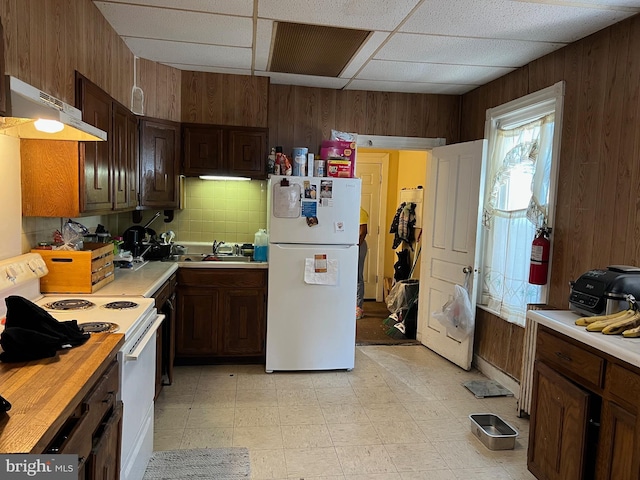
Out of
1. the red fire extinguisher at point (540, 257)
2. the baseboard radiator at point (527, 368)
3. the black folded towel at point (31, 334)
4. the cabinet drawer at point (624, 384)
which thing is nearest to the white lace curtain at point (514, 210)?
the red fire extinguisher at point (540, 257)

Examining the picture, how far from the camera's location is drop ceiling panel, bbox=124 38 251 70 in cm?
305

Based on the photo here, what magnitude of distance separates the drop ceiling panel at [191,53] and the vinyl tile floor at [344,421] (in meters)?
2.39

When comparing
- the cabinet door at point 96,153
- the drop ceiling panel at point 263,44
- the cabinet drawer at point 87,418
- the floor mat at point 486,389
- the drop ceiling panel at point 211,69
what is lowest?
the floor mat at point 486,389

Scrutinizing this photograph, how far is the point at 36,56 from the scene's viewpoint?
1797 mm

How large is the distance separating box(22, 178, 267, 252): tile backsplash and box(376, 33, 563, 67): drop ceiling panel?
1.66m

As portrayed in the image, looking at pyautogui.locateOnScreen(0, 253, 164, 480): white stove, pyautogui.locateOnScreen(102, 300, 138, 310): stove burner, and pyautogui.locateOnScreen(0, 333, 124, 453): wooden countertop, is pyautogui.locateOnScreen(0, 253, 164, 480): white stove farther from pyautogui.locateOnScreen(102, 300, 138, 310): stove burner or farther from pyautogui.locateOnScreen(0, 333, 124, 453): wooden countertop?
pyautogui.locateOnScreen(0, 333, 124, 453): wooden countertop

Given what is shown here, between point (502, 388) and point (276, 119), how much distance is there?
2.85 m

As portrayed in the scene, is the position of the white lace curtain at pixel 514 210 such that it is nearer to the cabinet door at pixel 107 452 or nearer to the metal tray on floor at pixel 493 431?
the metal tray on floor at pixel 493 431

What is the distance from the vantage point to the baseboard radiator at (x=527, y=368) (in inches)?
112

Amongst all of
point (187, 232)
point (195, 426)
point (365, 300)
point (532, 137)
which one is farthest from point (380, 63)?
point (365, 300)

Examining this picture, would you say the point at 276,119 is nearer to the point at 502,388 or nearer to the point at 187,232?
the point at 187,232

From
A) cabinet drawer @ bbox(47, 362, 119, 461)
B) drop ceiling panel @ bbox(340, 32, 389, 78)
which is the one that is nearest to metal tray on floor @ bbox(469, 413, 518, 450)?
cabinet drawer @ bbox(47, 362, 119, 461)

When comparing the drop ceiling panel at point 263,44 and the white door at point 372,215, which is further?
the white door at point 372,215

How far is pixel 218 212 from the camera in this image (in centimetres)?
405
